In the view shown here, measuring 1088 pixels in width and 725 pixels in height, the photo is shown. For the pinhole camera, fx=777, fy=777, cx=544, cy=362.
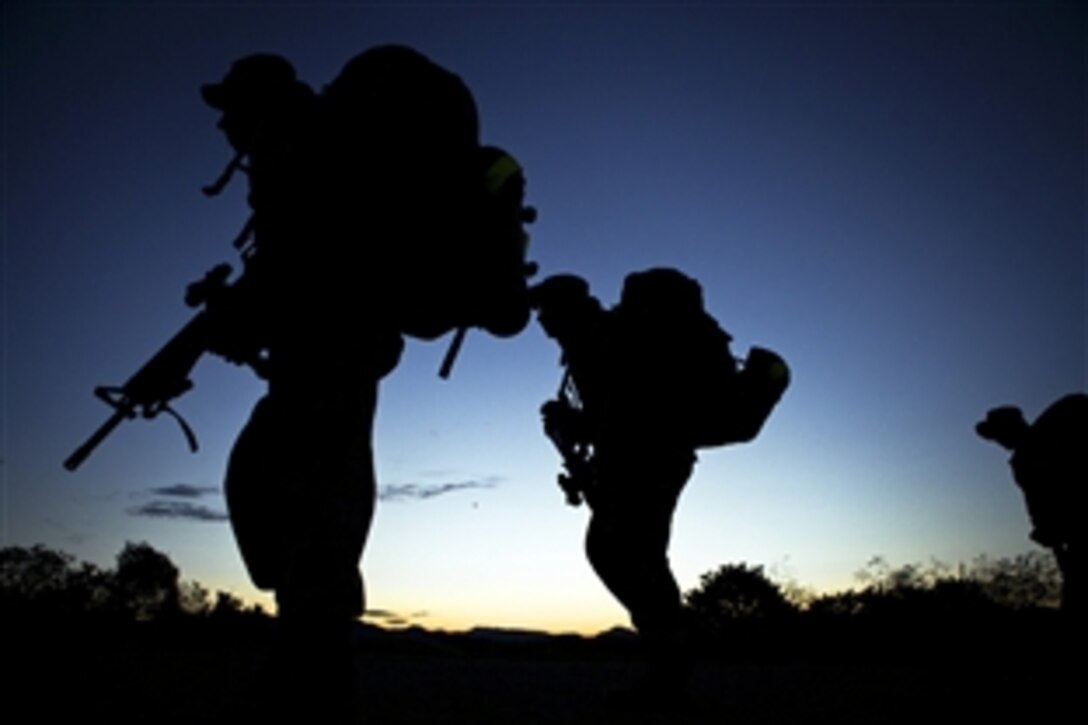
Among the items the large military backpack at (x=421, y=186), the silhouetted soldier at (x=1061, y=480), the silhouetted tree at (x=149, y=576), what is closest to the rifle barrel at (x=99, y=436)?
the large military backpack at (x=421, y=186)

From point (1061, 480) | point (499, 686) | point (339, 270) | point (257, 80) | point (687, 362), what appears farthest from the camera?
point (1061, 480)

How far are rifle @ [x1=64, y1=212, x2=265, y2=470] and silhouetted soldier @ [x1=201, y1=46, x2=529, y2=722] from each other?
11cm

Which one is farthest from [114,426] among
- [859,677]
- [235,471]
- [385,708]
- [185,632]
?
[859,677]

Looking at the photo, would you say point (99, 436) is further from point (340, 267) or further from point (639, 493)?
point (639, 493)

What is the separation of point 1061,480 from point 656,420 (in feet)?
13.3

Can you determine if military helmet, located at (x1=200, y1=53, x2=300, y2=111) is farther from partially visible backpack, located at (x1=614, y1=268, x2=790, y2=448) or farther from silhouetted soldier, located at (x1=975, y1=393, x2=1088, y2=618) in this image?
silhouetted soldier, located at (x1=975, y1=393, x2=1088, y2=618)

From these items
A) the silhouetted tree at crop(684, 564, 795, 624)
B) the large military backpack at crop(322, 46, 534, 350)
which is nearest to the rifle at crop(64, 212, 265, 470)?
the large military backpack at crop(322, 46, 534, 350)

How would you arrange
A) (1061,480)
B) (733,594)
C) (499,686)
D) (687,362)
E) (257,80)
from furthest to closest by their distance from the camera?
(733,594), (1061,480), (499,686), (687,362), (257,80)

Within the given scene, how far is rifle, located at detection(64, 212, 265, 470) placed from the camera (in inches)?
104

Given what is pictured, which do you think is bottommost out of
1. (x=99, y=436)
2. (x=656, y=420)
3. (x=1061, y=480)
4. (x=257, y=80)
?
(x=99, y=436)

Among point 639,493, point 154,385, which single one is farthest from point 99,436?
point 639,493

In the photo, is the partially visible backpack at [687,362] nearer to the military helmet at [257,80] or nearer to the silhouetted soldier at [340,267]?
the silhouetted soldier at [340,267]

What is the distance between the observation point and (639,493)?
421 centimetres

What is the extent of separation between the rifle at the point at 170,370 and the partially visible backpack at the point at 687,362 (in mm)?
2302
